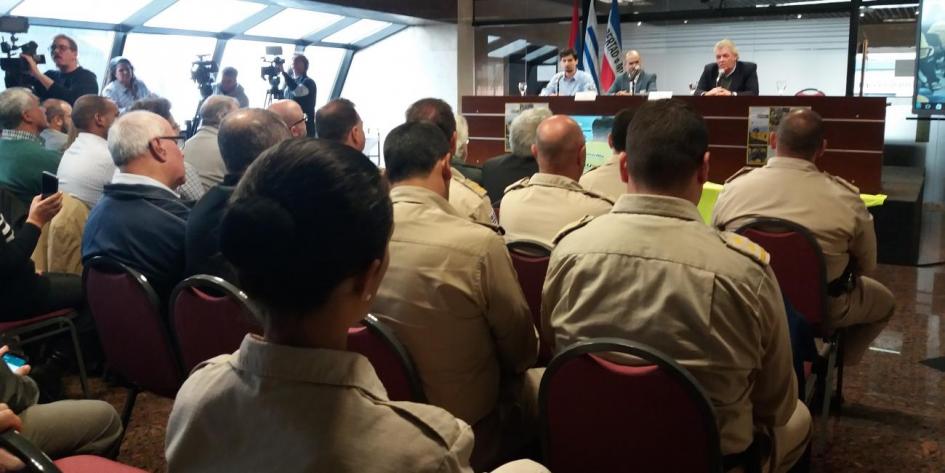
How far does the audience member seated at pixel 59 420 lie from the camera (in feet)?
5.87

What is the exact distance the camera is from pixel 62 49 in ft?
20.0

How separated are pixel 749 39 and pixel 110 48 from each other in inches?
297

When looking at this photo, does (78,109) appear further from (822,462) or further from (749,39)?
(749,39)

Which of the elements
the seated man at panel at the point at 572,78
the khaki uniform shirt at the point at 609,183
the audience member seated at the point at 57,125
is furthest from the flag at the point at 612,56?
the audience member seated at the point at 57,125

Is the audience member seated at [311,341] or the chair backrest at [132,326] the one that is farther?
the chair backrest at [132,326]

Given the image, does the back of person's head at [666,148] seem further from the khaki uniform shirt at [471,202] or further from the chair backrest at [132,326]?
the chair backrest at [132,326]

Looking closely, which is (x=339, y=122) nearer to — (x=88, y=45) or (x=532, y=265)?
(x=532, y=265)

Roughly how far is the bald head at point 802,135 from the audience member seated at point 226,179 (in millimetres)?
1961

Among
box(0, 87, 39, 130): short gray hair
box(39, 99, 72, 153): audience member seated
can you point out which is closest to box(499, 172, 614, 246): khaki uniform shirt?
box(0, 87, 39, 130): short gray hair

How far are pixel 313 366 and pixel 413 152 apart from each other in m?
1.31

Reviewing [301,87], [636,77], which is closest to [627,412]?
[636,77]

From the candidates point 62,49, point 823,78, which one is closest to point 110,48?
point 62,49

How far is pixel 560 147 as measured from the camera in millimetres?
3049

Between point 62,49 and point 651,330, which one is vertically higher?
point 62,49
